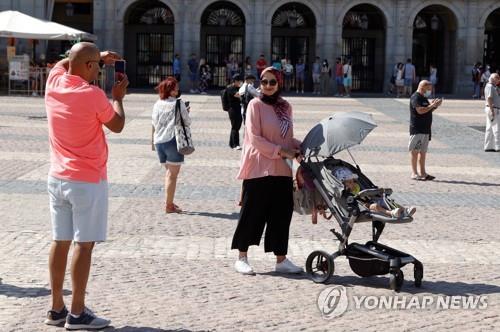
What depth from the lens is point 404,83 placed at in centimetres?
3759

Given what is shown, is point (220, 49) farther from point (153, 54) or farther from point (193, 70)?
point (193, 70)

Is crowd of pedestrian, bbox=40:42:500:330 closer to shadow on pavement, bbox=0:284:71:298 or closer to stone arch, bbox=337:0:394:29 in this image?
shadow on pavement, bbox=0:284:71:298

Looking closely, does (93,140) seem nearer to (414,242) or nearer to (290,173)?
(290,173)

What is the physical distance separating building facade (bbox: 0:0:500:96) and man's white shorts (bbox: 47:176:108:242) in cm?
3268

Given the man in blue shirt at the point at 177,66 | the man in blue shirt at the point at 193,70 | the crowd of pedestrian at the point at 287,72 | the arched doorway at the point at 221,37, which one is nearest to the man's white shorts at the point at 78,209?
the crowd of pedestrian at the point at 287,72

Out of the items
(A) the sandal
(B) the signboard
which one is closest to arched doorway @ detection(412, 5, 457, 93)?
(B) the signboard

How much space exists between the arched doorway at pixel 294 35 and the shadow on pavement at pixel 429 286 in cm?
3425

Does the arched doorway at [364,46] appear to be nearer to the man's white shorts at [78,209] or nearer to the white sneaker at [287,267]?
the white sneaker at [287,267]

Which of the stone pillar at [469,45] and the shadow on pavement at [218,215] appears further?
the stone pillar at [469,45]

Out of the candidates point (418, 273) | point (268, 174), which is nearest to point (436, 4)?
point (268, 174)

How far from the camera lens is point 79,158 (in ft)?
19.9

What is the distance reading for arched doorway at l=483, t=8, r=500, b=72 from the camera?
4266 cm

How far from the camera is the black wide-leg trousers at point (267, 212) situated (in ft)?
25.7

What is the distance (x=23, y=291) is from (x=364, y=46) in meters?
36.6
